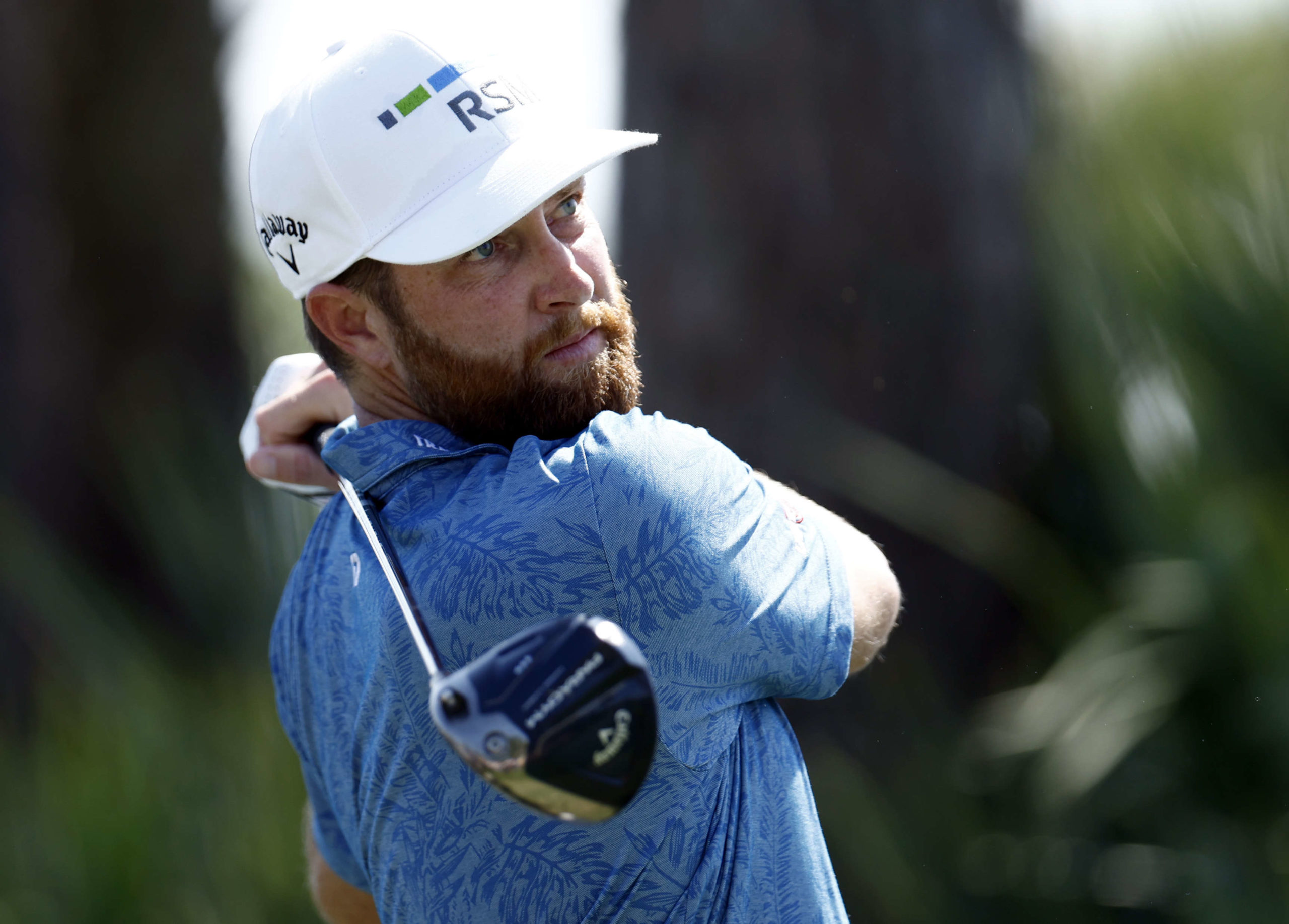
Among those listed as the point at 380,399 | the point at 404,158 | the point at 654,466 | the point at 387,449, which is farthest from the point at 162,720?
the point at 654,466

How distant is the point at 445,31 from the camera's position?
2209mm

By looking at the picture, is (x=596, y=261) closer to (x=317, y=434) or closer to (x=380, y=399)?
(x=380, y=399)

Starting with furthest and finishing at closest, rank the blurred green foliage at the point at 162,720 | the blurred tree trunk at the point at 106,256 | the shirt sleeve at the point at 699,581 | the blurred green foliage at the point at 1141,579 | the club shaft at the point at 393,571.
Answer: the blurred tree trunk at the point at 106,256, the blurred green foliage at the point at 162,720, the blurred green foliage at the point at 1141,579, the shirt sleeve at the point at 699,581, the club shaft at the point at 393,571

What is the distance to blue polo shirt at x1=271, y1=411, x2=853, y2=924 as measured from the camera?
5.88ft

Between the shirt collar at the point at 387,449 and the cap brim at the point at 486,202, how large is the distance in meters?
0.27

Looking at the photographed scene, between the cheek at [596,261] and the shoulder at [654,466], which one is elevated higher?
the cheek at [596,261]

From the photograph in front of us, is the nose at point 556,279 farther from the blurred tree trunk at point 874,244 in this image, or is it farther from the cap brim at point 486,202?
the blurred tree trunk at point 874,244

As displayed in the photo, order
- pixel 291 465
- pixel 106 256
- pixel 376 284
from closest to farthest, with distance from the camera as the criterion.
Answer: pixel 376 284, pixel 291 465, pixel 106 256

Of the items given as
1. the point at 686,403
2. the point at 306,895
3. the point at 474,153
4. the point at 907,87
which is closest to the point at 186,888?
the point at 306,895

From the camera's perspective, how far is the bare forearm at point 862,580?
2057 mm

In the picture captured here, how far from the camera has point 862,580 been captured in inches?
82.2

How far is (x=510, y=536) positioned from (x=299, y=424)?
994mm

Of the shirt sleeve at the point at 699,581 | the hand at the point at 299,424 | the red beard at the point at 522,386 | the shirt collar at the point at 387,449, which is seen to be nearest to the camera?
the shirt sleeve at the point at 699,581

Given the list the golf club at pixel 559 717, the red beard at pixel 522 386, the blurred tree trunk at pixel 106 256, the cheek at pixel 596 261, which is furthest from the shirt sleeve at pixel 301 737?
the blurred tree trunk at pixel 106 256
